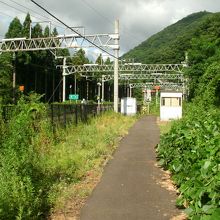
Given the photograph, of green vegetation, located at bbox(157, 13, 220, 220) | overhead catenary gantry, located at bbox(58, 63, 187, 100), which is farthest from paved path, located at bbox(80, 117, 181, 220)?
overhead catenary gantry, located at bbox(58, 63, 187, 100)

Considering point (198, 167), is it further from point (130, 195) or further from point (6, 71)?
point (6, 71)

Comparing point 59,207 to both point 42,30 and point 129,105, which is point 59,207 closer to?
point 129,105

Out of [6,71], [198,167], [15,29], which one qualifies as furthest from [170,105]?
[15,29]

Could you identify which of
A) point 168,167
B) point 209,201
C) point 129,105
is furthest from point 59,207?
point 129,105

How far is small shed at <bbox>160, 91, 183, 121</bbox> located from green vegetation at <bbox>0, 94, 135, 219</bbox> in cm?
2280

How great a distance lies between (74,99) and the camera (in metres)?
70.2

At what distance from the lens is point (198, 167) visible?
7277mm

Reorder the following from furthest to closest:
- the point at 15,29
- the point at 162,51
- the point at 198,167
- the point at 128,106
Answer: the point at 162,51 < the point at 15,29 < the point at 128,106 < the point at 198,167

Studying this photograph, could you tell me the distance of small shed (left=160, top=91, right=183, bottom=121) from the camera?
39734mm

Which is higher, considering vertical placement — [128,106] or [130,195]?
[128,106]

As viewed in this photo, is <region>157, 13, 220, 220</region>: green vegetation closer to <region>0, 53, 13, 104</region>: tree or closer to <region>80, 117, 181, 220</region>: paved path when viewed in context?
<region>80, 117, 181, 220</region>: paved path

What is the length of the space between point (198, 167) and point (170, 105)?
33.2 meters

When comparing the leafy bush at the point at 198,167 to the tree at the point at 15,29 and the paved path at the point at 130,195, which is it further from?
the tree at the point at 15,29

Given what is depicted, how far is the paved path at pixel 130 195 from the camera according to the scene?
782cm
